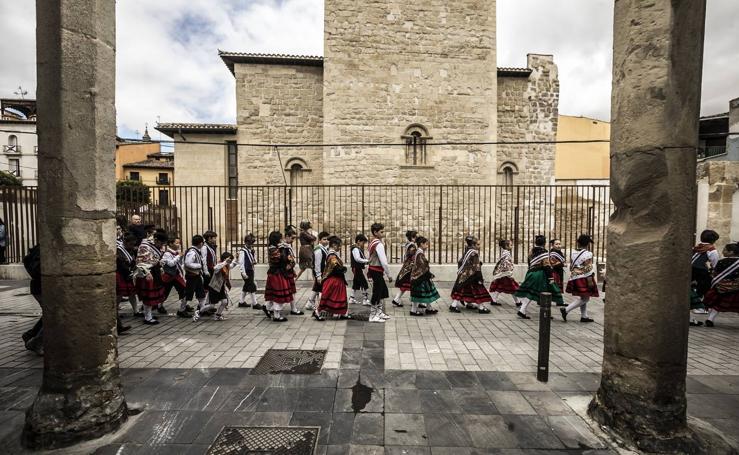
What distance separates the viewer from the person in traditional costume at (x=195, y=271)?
715 centimetres

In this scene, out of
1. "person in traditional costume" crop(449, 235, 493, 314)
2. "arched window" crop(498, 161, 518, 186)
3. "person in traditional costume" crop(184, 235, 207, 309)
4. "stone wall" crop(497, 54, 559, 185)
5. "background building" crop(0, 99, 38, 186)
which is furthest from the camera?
"background building" crop(0, 99, 38, 186)

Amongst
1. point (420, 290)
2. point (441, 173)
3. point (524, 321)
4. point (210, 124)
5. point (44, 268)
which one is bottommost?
point (524, 321)

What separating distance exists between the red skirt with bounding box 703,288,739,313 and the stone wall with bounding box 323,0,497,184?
9747 millimetres

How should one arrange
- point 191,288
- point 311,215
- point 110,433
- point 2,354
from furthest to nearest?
point 311,215, point 191,288, point 2,354, point 110,433

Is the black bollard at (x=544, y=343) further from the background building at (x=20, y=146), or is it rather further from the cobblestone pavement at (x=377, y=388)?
the background building at (x=20, y=146)

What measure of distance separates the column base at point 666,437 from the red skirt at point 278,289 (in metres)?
5.49

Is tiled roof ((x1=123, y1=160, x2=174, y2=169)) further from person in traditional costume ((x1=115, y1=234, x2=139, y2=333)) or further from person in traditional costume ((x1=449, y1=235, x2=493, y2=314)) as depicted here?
person in traditional costume ((x1=449, y1=235, x2=493, y2=314))

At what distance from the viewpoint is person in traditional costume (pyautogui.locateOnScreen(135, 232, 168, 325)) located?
23.0ft

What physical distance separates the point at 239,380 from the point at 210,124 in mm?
14791

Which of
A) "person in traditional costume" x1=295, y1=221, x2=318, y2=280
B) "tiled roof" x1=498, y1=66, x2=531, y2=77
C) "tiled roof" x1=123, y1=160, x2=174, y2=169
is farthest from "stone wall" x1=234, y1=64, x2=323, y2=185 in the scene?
"tiled roof" x1=123, y1=160, x2=174, y2=169

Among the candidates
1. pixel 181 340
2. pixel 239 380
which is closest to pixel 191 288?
pixel 181 340

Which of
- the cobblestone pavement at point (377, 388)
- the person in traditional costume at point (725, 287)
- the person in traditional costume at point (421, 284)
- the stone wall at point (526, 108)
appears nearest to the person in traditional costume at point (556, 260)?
the cobblestone pavement at point (377, 388)

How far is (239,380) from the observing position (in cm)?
446

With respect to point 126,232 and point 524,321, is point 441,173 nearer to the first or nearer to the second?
point 524,321
